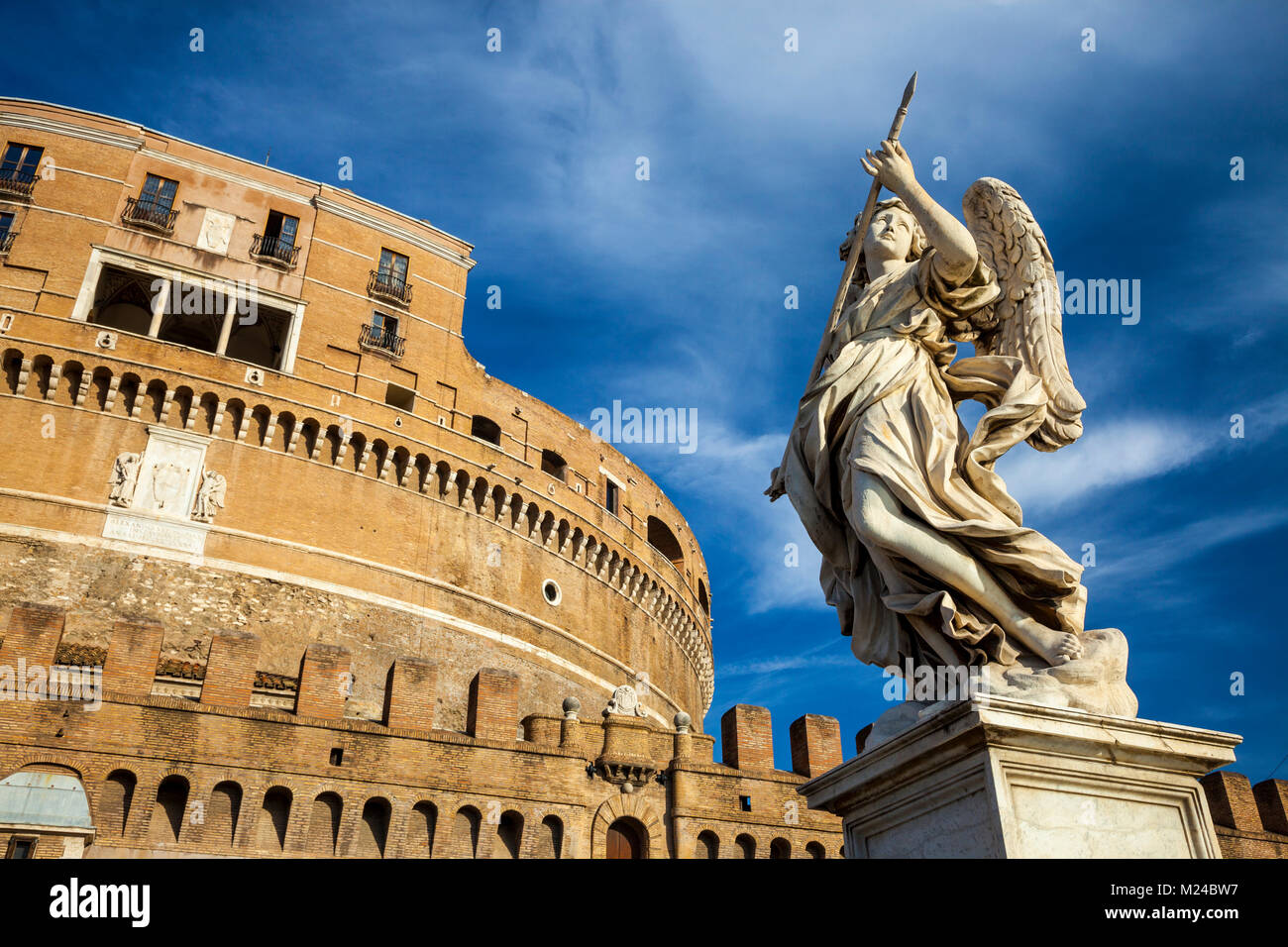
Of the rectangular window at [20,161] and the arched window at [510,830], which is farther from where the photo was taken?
the rectangular window at [20,161]

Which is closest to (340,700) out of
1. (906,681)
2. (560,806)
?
(560,806)

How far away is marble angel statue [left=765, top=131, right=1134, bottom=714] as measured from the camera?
9.91ft

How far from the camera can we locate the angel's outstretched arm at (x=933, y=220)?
11.1 feet

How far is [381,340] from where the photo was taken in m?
29.3

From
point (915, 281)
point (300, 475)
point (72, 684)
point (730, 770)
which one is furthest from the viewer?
point (300, 475)

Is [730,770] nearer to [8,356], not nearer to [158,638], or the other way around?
[158,638]

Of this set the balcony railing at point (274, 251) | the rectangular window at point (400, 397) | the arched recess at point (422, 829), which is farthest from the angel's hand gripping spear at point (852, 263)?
the balcony railing at point (274, 251)

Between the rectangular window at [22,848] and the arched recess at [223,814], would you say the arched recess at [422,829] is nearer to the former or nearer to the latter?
the arched recess at [223,814]

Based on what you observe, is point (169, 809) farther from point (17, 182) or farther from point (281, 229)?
point (17, 182)

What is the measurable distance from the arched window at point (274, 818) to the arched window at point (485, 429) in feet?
52.2

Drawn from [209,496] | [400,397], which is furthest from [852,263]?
[400,397]

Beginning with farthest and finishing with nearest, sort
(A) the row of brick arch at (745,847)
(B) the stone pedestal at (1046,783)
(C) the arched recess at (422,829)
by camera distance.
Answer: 1. (A) the row of brick arch at (745,847)
2. (C) the arched recess at (422,829)
3. (B) the stone pedestal at (1046,783)
